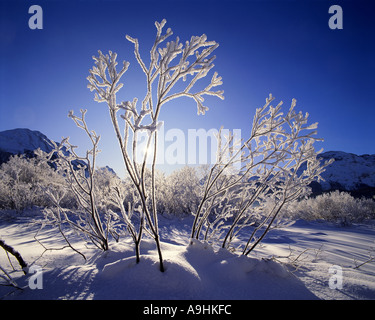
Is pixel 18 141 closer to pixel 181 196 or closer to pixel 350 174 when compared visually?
pixel 181 196

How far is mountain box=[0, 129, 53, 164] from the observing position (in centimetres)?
3378

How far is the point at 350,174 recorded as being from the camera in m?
33.6

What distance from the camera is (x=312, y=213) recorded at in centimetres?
901

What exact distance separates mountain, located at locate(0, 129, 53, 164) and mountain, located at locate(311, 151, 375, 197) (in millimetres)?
52059

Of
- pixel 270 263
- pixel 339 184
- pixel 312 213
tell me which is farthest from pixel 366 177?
pixel 270 263

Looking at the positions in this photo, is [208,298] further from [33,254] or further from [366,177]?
[366,177]

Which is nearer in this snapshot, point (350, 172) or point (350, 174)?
point (350, 174)

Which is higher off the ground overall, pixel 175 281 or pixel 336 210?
pixel 175 281

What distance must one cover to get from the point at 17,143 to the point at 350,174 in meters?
71.0

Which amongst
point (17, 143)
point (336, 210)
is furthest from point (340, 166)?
point (17, 143)

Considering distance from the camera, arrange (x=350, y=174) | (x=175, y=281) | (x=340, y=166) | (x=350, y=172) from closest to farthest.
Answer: (x=175, y=281), (x=350, y=174), (x=350, y=172), (x=340, y=166)

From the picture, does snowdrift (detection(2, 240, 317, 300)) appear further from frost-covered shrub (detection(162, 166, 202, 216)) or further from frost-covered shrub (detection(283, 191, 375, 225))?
frost-covered shrub (detection(283, 191, 375, 225))

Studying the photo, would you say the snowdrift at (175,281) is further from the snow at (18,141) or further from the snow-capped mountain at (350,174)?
the snow at (18,141)

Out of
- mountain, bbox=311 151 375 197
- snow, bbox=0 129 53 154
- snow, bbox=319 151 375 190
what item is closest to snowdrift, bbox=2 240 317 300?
mountain, bbox=311 151 375 197
